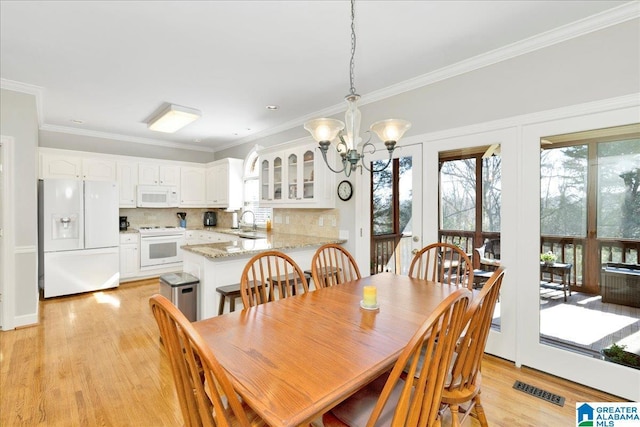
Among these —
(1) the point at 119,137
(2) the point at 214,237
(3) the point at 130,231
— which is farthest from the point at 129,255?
(1) the point at 119,137

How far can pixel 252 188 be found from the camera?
569cm

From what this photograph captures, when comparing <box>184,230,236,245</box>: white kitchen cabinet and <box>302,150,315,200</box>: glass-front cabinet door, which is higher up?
<box>302,150,315,200</box>: glass-front cabinet door

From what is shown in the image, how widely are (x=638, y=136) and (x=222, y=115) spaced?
4.29 metres

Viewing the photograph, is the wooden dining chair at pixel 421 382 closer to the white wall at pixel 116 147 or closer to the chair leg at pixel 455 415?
the chair leg at pixel 455 415

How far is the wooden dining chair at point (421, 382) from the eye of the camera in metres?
0.91

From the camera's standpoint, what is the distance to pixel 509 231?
253 cm

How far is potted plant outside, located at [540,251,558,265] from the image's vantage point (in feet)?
7.71

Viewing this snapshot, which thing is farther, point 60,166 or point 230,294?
point 60,166

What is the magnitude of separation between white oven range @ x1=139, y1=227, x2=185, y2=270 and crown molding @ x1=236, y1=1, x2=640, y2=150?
4.17 m

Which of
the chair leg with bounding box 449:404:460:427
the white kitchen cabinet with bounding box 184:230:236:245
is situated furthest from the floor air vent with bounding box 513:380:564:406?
the white kitchen cabinet with bounding box 184:230:236:245

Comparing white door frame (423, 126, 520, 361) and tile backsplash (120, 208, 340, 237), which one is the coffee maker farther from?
white door frame (423, 126, 520, 361)

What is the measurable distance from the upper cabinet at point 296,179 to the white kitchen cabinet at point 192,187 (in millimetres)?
2143

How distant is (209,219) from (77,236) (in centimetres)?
231

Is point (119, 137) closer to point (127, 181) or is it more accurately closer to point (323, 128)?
point (127, 181)
